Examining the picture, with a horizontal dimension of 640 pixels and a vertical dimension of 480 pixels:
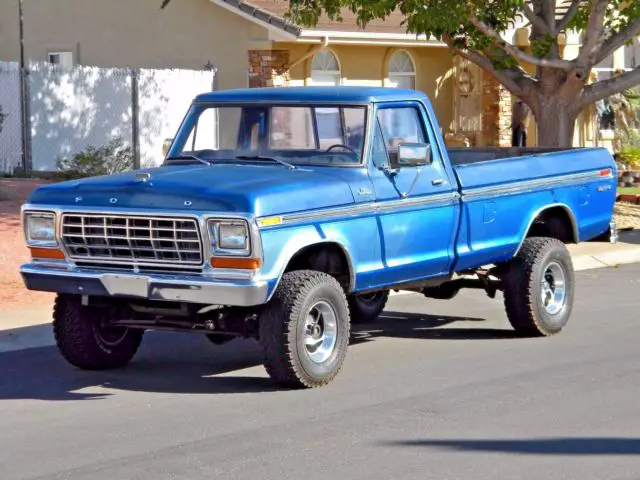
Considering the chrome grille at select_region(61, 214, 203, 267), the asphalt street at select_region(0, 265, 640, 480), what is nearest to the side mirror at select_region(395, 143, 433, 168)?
the asphalt street at select_region(0, 265, 640, 480)

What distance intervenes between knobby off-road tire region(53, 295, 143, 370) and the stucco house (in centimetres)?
1407

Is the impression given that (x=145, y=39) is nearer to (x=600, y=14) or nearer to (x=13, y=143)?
(x=13, y=143)

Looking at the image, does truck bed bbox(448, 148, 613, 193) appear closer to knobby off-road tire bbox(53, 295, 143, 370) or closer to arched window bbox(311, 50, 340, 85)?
knobby off-road tire bbox(53, 295, 143, 370)

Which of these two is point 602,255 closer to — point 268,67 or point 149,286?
point 268,67

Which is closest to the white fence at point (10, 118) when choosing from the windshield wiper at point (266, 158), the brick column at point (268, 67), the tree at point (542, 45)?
the brick column at point (268, 67)

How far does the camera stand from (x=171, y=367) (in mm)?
10086

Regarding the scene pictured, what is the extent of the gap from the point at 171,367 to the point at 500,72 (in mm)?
10380

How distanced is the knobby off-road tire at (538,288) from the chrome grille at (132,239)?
3338 millimetres

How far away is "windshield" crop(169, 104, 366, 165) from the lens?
9.79 m

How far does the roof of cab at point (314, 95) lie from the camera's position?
995cm

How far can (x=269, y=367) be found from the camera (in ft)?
29.0

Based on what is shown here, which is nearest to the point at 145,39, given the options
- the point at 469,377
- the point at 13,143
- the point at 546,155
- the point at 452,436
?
the point at 13,143

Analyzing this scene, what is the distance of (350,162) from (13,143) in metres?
15.6

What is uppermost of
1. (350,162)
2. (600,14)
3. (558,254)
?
(600,14)
